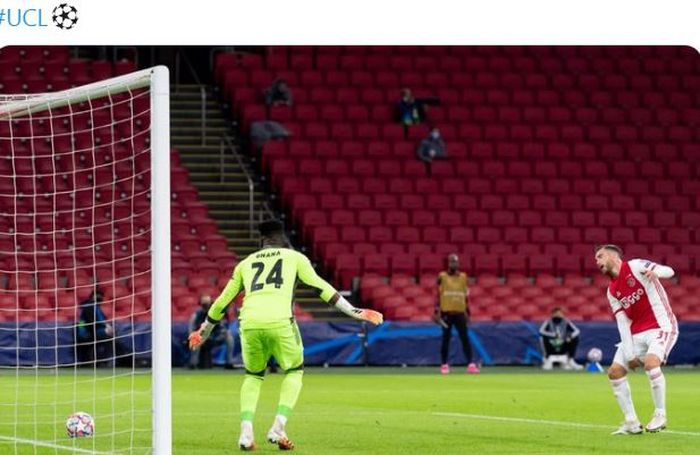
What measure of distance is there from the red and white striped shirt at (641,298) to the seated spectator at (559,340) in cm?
1401

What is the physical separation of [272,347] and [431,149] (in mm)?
22413

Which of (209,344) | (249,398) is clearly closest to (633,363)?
(249,398)

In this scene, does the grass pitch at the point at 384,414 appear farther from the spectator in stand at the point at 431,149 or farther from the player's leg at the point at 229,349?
the spectator in stand at the point at 431,149

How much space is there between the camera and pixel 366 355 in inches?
1115

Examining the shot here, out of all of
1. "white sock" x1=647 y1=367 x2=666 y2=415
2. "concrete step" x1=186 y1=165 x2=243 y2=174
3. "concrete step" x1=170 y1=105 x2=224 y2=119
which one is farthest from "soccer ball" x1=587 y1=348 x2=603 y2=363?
"white sock" x1=647 y1=367 x2=666 y2=415

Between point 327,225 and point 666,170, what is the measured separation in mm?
9008

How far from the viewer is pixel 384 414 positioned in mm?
16438

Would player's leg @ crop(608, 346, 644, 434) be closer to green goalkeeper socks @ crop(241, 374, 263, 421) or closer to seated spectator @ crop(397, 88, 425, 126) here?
green goalkeeper socks @ crop(241, 374, 263, 421)

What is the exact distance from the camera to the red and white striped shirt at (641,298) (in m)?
13.8

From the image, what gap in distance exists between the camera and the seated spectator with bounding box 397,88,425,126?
115 ft

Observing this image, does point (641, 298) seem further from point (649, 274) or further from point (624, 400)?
point (624, 400)
